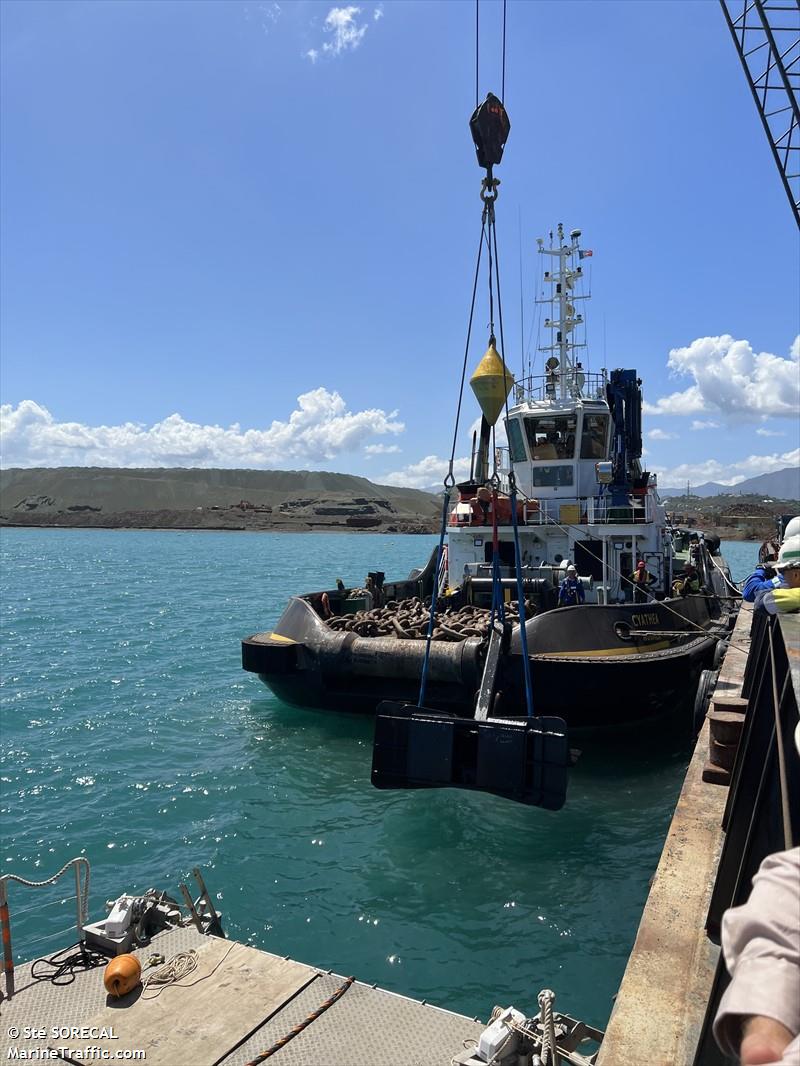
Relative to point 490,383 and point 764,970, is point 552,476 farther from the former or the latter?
point 764,970

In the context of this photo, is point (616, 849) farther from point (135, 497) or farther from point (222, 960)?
point (135, 497)

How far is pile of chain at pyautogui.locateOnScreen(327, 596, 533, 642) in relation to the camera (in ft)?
36.4

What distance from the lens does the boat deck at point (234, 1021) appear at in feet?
12.9

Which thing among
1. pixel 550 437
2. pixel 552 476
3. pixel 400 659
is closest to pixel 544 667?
pixel 400 659

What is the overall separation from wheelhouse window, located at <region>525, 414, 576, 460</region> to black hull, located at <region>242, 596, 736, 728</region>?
437 centimetres

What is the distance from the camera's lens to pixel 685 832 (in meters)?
5.69

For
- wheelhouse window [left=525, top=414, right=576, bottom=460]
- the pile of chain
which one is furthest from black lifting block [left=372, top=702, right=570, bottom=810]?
wheelhouse window [left=525, top=414, right=576, bottom=460]

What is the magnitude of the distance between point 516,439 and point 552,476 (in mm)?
1126

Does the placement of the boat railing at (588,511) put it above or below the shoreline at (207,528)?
above

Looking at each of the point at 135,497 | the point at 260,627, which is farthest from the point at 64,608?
the point at 135,497

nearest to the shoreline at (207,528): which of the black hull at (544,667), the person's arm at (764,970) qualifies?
the black hull at (544,667)

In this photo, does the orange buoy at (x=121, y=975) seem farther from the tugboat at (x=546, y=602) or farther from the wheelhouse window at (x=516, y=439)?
the wheelhouse window at (x=516, y=439)

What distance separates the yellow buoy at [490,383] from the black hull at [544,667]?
4067 millimetres

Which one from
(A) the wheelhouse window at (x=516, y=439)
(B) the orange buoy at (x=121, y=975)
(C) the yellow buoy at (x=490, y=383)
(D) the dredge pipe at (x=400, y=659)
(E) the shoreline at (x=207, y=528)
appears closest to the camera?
(B) the orange buoy at (x=121, y=975)
